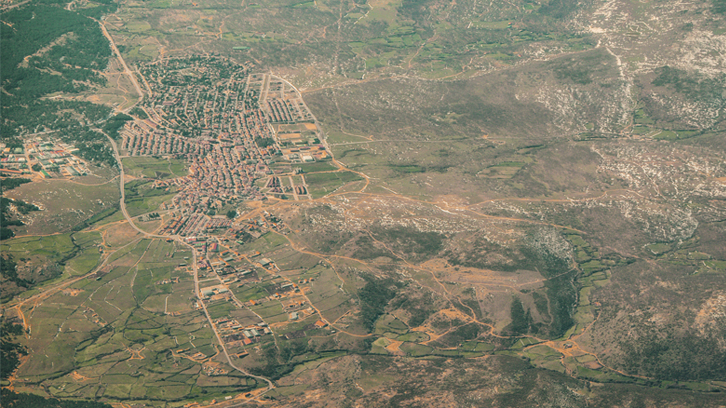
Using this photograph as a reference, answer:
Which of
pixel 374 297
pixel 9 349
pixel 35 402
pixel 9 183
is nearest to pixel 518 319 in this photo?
pixel 374 297

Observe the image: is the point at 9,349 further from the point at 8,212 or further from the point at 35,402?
the point at 8,212

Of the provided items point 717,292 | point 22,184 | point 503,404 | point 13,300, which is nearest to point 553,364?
point 503,404

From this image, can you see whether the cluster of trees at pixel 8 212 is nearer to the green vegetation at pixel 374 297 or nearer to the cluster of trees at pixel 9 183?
the cluster of trees at pixel 9 183

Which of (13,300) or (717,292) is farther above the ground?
(717,292)

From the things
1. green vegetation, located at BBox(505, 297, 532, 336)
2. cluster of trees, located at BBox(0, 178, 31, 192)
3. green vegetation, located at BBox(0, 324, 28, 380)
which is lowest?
green vegetation, located at BBox(0, 324, 28, 380)

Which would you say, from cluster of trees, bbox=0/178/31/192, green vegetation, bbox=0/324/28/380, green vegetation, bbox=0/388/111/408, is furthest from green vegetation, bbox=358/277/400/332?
cluster of trees, bbox=0/178/31/192

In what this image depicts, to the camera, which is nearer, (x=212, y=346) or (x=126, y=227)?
(x=212, y=346)

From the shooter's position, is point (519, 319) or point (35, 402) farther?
point (519, 319)

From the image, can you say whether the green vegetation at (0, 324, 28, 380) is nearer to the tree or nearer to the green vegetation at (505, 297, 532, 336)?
the green vegetation at (505, 297, 532, 336)

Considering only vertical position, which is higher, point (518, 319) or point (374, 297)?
point (374, 297)

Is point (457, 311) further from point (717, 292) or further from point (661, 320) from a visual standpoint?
point (717, 292)

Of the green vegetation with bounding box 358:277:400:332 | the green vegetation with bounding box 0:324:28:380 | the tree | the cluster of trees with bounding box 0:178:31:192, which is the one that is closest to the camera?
the green vegetation with bounding box 0:324:28:380
